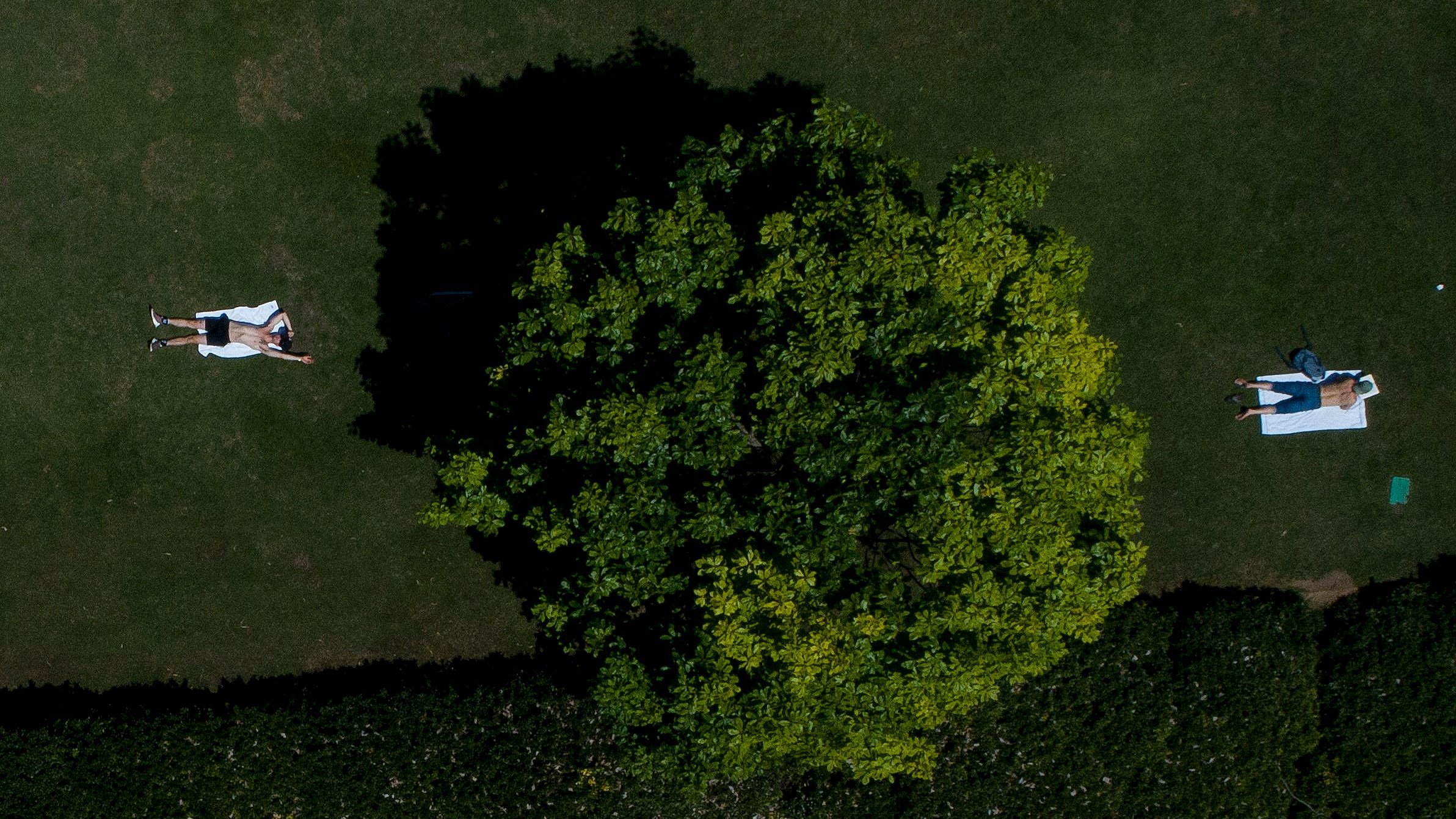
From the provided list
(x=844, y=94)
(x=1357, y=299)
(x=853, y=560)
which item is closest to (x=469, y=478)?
(x=853, y=560)

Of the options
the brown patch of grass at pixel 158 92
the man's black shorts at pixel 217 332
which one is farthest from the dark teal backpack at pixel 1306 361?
the brown patch of grass at pixel 158 92

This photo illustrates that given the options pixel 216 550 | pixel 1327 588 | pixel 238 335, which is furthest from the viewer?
pixel 216 550

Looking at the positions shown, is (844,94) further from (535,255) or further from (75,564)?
(75,564)

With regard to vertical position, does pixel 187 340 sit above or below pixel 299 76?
below

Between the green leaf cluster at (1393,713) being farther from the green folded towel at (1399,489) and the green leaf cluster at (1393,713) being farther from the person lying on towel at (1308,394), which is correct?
the person lying on towel at (1308,394)

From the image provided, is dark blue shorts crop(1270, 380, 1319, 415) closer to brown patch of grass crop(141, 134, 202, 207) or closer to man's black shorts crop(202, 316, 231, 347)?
man's black shorts crop(202, 316, 231, 347)

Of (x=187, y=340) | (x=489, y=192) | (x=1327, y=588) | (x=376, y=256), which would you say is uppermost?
(x=489, y=192)

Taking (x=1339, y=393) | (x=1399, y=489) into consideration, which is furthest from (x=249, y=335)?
(x=1399, y=489)

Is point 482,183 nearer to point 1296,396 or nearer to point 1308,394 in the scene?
point 1296,396
